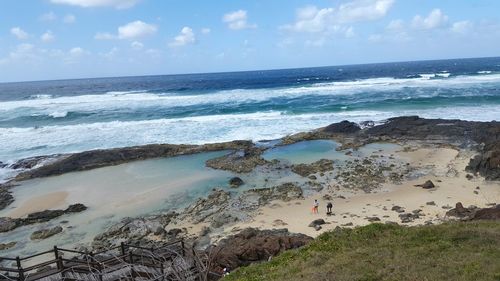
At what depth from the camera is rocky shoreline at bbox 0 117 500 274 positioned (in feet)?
49.4

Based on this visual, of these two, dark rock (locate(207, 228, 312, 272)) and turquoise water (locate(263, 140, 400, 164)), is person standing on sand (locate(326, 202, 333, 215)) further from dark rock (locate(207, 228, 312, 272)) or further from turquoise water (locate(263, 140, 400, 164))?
turquoise water (locate(263, 140, 400, 164))

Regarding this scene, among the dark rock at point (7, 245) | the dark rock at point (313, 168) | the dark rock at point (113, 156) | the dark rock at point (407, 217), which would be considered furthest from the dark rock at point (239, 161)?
the dark rock at point (7, 245)

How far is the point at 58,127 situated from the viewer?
148ft

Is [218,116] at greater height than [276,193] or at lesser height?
greater

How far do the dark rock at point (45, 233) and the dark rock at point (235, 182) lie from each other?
8587mm

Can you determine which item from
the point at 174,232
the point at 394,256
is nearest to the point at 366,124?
the point at 174,232

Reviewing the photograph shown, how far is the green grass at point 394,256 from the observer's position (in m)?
8.87

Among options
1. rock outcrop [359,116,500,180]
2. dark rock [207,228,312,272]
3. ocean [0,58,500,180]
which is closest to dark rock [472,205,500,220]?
dark rock [207,228,312,272]

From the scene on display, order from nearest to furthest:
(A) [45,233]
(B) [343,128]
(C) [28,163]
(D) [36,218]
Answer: (A) [45,233] → (D) [36,218] → (C) [28,163] → (B) [343,128]

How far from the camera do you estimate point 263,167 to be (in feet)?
84.5

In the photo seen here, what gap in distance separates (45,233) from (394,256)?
47.5 ft

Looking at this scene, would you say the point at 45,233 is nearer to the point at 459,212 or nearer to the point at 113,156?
the point at 113,156

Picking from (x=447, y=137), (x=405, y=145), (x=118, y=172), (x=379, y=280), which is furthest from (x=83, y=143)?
(x=379, y=280)

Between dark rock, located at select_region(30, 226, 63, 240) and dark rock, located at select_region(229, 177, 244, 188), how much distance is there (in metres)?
8.59
